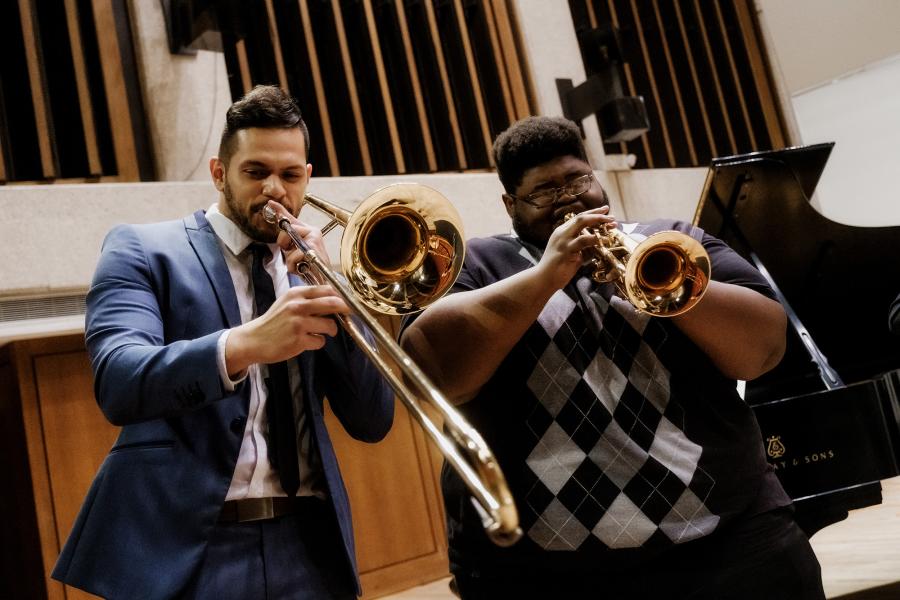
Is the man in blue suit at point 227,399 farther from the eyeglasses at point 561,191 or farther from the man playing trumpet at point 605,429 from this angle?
the eyeglasses at point 561,191

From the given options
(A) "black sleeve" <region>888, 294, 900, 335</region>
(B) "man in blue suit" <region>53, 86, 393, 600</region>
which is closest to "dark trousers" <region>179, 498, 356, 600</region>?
(B) "man in blue suit" <region>53, 86, 393, 600</region>

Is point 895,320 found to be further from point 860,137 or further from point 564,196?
point 860,137

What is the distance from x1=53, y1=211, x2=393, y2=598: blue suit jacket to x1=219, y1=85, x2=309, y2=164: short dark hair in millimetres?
208

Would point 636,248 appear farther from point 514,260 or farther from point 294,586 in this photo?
point 294,586

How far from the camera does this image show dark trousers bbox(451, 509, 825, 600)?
1431 millimetres

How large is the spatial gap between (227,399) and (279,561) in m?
0.28

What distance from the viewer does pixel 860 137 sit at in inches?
279

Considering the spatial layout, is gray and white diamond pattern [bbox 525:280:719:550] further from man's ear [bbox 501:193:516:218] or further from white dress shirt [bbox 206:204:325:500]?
white dress shirt [bbox 206:204:325:500]

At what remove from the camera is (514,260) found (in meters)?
1.67

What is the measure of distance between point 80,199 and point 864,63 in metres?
5.95

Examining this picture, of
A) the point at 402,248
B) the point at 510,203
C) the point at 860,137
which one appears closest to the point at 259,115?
the point at 402,248

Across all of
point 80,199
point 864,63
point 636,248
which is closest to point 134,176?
point 80,199

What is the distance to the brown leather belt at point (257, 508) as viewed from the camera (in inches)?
55.8

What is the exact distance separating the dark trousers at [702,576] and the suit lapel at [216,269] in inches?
24.2
